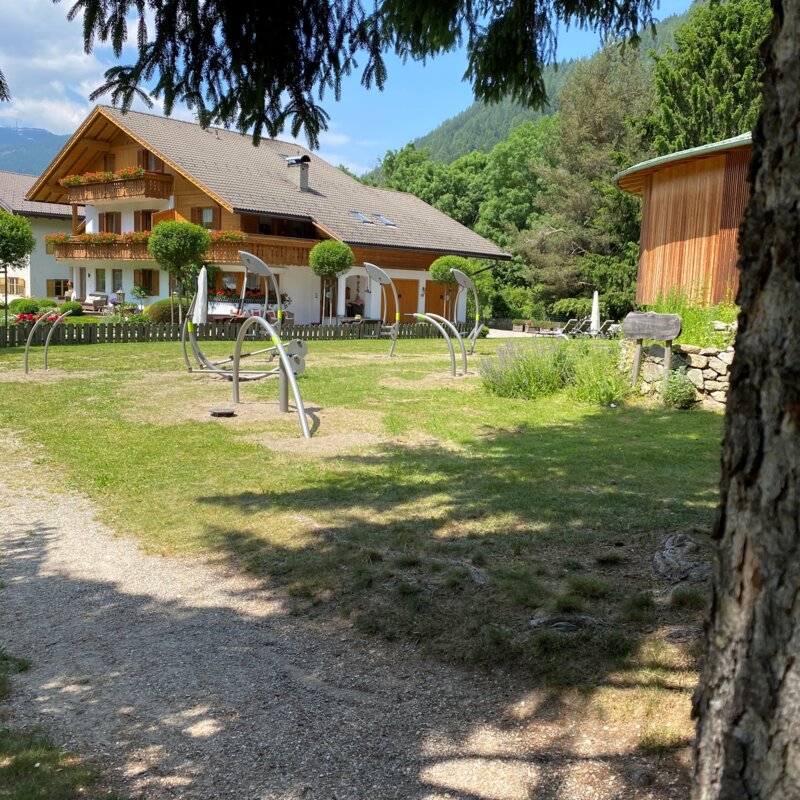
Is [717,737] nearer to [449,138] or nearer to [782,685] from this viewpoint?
[782,685]

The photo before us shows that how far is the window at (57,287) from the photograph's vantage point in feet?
156

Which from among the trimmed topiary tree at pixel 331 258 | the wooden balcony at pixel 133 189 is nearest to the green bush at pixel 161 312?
the trimmed topiary tree at pixel 331 258

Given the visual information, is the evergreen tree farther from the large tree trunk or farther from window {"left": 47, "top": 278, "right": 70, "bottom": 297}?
window {"left": 47, "top": 278, "right": 70, "bottom": 297}

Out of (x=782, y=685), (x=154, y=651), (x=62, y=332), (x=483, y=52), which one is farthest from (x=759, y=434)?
(x=62, y=332)

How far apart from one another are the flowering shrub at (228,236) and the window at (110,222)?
10165 mm

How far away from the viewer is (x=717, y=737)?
1811mm

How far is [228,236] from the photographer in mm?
32719

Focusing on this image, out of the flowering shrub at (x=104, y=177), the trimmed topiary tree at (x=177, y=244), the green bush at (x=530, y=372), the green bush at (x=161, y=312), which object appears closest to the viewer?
the green bush at (x=530, y=372)

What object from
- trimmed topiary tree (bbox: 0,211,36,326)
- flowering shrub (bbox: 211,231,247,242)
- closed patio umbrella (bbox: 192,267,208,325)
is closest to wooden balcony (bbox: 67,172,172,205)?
flowering shrub (bbox: 211,231,247,242)

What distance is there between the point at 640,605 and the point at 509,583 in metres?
0.71

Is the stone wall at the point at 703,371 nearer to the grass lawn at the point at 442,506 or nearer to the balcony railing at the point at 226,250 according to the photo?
the grass lawn at the point at 442,506

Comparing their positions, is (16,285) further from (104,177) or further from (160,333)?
(160,333)

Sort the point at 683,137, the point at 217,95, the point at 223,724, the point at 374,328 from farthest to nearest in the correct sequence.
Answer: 1. the point at 683,137
2. the point at 374,328
3. the point at 217,95
4. the point at 223,724

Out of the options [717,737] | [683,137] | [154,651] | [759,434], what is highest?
[683,137]
